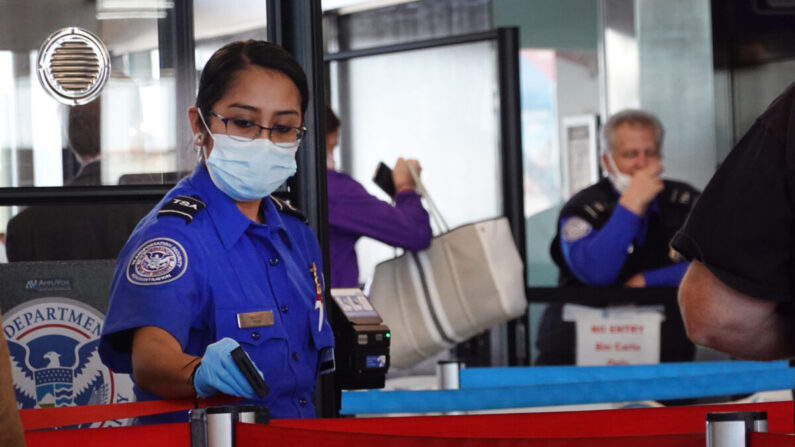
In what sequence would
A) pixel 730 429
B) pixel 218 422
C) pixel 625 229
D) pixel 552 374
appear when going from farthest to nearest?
pixel 625 229 < pixel 552 374 < pixel 218 422 < pixel 730 429

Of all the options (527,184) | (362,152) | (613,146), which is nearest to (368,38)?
(362,152)

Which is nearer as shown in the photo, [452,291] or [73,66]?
[73,66]

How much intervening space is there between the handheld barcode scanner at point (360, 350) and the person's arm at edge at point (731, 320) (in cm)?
84

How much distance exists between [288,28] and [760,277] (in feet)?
4.17

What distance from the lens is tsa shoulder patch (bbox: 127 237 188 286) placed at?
2229 millimetres

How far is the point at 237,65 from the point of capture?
96.5 inches

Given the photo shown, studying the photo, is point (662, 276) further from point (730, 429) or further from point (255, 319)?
point (730, 429)

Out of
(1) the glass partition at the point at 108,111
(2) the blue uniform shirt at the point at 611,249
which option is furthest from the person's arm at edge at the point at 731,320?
(2) the blue uniform shirt at the point at 611,249

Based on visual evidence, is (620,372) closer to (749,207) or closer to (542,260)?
(749,207)

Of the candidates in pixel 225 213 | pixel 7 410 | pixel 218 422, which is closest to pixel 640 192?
pixel 225 213

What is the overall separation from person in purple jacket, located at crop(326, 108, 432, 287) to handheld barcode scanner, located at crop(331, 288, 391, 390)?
1.43 metres

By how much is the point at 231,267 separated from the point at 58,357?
0.50 m

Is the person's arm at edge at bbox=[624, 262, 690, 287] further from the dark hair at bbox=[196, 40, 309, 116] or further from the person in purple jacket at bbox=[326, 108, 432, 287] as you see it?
the dark hair at bbox=[196, 40, 309, 116]

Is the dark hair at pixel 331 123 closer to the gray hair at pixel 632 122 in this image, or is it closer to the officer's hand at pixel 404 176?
the officer's hand at pixel 404 176
